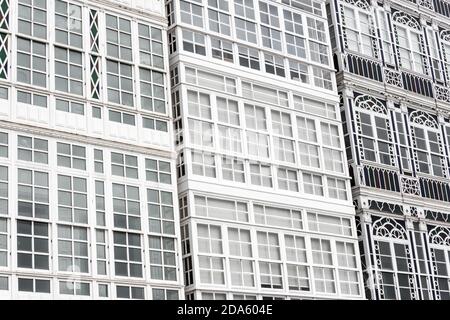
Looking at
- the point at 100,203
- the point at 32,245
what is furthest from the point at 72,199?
the point at 32,245

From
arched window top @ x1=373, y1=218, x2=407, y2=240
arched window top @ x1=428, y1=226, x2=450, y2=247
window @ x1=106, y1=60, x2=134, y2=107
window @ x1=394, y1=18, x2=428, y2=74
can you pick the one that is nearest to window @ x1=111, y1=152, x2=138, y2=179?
window @ x1=106, y1=60, x2=134, y2=107

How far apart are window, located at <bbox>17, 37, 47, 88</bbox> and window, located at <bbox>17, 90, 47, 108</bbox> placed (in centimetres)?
33

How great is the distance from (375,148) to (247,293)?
8696mm

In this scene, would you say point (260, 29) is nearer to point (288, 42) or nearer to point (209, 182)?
Answer: point (288, 42)

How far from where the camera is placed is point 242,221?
93.7 feet

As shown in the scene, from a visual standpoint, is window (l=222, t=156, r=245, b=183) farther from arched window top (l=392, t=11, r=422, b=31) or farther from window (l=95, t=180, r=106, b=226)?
arched window top (l=392, t=11, r=422, b=31)

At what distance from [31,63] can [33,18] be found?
146cm

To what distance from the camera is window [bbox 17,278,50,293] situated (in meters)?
23.5

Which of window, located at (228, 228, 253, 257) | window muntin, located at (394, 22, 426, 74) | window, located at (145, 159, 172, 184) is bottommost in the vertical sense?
window, located at (228, 228, 253, 257)

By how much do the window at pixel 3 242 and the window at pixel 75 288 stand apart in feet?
5.45
